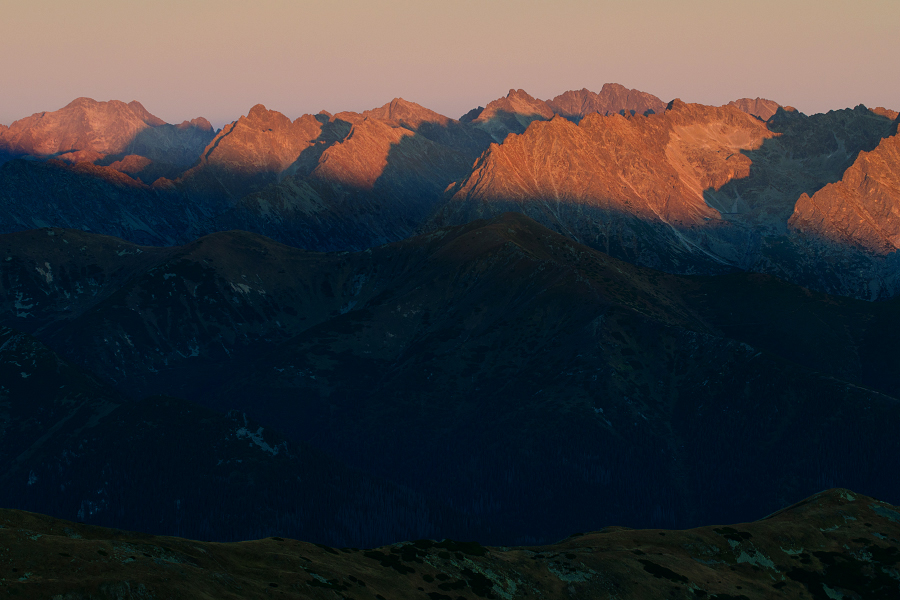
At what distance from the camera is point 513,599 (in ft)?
373

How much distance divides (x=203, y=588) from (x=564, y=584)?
54648 millimetres

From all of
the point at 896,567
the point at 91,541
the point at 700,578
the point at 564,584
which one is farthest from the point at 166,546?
the point at 896,567

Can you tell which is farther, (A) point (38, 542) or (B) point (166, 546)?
(B) point (166, 546)

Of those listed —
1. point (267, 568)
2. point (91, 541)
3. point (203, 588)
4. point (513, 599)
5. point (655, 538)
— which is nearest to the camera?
point (203, 588)

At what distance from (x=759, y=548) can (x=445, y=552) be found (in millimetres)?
55055

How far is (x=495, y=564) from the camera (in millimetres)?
122000

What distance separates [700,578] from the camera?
12825cm

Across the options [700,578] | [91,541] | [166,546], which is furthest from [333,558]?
[700,578]

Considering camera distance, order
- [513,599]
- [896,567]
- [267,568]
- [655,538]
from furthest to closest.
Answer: [655,538], [896,567], [513,599], [267,568]

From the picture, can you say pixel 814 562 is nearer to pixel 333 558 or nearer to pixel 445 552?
pixel 445 552

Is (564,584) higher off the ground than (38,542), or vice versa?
(38,542)

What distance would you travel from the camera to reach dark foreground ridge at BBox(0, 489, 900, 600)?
85688mm

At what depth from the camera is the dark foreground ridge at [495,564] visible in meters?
85.7

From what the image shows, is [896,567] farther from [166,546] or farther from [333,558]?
[166,546]
